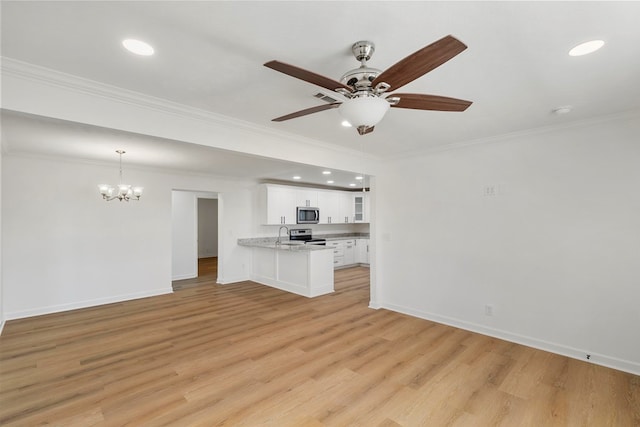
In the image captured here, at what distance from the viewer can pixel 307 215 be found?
7820 mm

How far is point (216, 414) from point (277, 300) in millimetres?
3110

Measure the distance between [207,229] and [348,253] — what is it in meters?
5.71

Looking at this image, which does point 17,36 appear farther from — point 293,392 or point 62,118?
point 293,392

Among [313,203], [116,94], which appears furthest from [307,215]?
[116,94]

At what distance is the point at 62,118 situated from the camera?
2.05 meters

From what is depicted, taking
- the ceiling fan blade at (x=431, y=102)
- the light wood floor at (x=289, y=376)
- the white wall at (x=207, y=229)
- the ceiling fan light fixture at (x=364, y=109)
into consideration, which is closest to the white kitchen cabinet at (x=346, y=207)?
the light wood floor at (x=289, y=376)

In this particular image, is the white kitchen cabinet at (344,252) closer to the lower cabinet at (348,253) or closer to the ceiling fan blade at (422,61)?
the lower cabinet at (348,253)

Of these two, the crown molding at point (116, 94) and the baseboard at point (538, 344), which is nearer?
the crown molding at point (116, 94)

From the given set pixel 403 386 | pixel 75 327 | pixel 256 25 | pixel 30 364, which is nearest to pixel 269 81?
pixel 256 25

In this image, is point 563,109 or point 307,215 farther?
point 307,215

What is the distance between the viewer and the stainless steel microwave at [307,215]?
25.0 ft

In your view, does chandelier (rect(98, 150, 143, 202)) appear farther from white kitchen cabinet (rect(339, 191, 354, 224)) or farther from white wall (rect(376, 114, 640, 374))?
white kitchen cabinet (rect(339, 191, 354, 224))

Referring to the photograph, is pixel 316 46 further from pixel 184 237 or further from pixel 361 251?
pixel 361 251

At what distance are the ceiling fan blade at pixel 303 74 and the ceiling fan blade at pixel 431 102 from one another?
16.2 inches
